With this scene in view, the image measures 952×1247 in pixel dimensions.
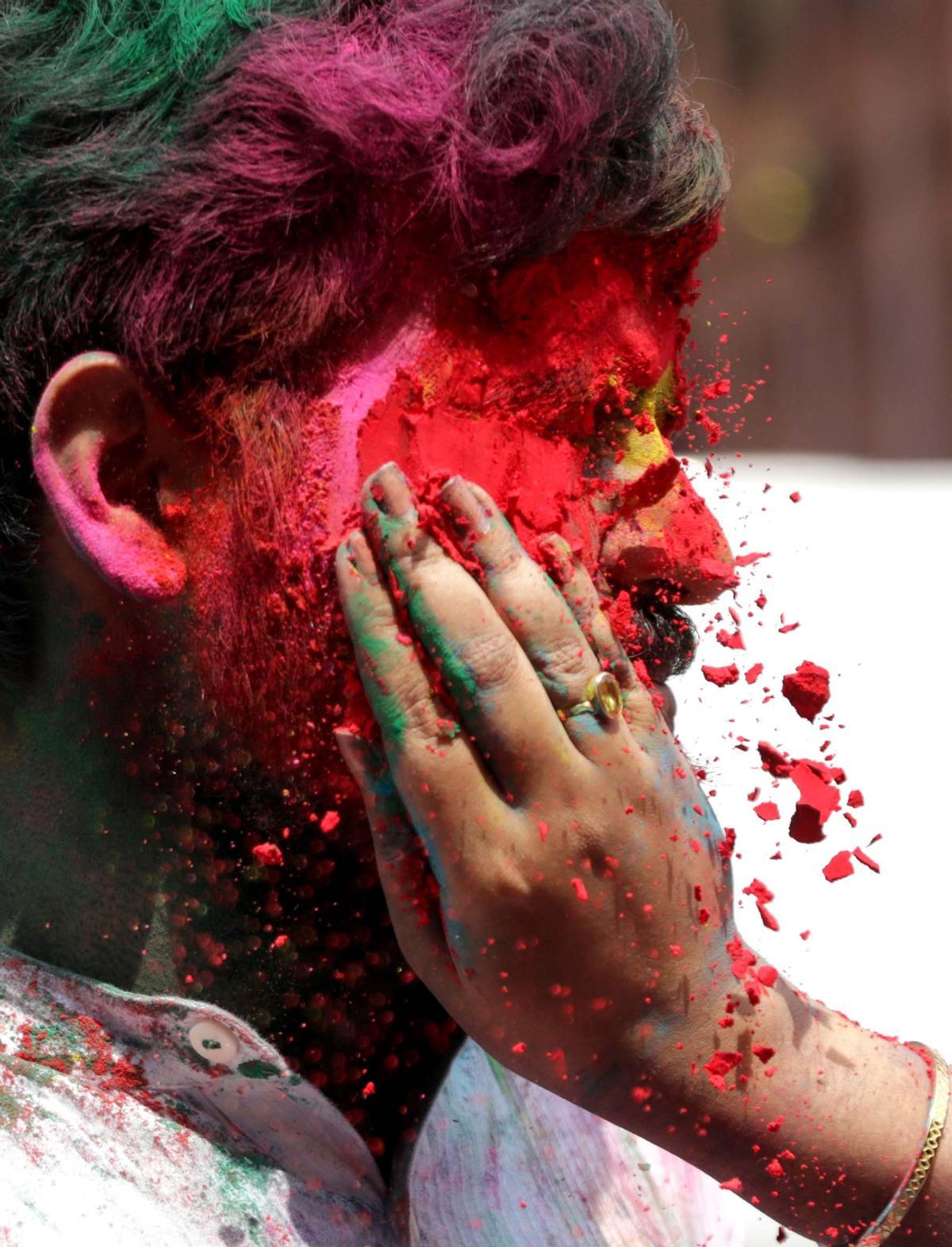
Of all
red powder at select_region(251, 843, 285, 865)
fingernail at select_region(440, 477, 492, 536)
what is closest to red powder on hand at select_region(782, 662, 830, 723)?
fingernail at select_region(440, 477, 492, 536)

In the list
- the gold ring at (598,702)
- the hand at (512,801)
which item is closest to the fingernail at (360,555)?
the hand at (512,801)

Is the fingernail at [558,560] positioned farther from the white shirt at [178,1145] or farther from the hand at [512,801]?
the white shirt at [178,1145]

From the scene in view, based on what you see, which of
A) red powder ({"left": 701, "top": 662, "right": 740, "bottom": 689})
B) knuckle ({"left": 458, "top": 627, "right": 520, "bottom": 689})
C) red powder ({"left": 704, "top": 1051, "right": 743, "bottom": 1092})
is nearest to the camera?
knuckle ({"left": 458, "top": 627, "right": 520, "bottom": 689})

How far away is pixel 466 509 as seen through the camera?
3.84ft

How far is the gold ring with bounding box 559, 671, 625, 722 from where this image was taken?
1192mm

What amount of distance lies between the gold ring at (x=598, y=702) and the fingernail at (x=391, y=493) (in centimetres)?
22

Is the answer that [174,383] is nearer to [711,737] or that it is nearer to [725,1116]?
[725,1116]

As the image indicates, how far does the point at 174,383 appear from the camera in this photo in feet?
4.06

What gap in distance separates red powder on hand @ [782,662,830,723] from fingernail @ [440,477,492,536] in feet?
1.28

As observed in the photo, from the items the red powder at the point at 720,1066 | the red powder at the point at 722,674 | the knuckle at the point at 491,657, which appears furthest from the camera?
the red powder at the point at 722,674

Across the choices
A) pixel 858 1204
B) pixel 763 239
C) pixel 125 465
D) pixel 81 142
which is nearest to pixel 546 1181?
pixel 858 1204

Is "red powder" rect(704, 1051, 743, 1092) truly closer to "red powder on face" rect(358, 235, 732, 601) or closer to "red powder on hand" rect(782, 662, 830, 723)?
"red powder on hand" rect(782, 662, 830, 723)

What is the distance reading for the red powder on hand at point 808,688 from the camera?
4.50ft

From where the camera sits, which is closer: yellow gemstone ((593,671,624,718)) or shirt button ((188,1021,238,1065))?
yellow gemstone ((593,671,624,718))
